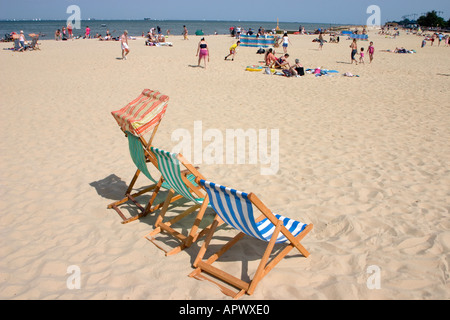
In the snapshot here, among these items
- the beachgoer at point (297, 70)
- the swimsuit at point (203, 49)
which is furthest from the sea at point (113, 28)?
the beachgoer at point (297, 70)

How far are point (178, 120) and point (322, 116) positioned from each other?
3167mm

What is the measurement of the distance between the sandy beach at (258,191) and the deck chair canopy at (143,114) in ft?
3.28

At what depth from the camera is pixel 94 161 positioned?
5000 millimetres

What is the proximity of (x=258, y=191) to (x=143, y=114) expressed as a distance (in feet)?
5.46

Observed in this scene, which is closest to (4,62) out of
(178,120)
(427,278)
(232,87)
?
(232,87)

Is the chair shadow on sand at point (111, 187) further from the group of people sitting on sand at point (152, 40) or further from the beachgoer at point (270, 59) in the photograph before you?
the group of people sitting on sand at point (152, 40)

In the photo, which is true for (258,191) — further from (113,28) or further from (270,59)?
(113,28)

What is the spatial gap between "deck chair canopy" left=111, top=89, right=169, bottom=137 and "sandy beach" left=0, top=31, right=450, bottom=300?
3.28 ft

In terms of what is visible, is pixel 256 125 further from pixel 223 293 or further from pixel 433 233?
pixel 223 293

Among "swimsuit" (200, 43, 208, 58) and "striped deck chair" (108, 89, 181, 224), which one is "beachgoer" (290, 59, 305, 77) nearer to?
"swimsuit" (200, 43, 208, 58)

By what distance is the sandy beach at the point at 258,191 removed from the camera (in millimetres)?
2566

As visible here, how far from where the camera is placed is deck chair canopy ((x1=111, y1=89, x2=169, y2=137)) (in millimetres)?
3223

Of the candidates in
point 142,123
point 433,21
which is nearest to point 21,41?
point 142,123
